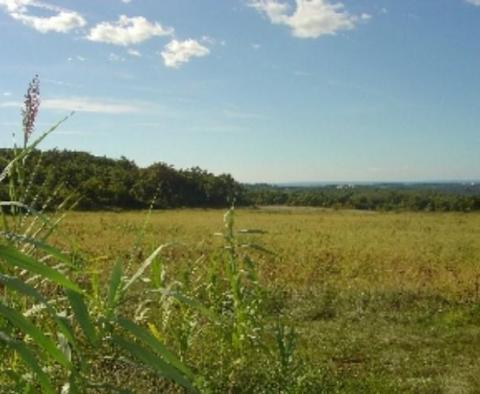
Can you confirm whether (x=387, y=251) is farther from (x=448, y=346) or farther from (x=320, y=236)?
(x=448, y=346)

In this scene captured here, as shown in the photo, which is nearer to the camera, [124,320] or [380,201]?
[124,320]

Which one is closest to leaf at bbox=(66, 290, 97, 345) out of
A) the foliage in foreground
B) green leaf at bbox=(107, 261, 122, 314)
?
the foliage in foreground

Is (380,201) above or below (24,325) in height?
below

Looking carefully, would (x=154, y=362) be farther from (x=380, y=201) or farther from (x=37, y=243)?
(x=380, y=201)

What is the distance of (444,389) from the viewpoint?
6.15 meters

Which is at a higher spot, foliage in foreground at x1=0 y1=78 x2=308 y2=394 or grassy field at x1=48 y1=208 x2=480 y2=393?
foliage in foreground at x1=0 y1=78 x2=308 y2=394

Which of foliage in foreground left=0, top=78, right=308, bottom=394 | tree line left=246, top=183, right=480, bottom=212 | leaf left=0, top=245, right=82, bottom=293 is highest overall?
leaf left=0, top=245, right=82, bottom=293

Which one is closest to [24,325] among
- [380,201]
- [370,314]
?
[370,314]

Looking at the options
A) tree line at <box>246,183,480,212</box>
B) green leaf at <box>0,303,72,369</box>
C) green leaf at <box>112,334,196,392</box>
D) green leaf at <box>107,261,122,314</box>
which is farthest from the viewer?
tree line at <box>246,183,480,212</box>

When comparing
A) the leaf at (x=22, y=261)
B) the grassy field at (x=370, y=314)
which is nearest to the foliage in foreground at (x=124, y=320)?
the leaf at (x=22, y=261)

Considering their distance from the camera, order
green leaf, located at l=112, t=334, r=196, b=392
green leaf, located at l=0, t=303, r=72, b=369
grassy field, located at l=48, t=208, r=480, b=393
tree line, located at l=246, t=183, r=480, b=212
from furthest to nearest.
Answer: tree line, located at l=246, t=183, r=480, b=212, grassy field, located at l=48, t=208, r=480, b=393, green leaf, located at l=112, t=334, r=196, b=392, green leaf, located at l=0, t=303, r=72, b=369

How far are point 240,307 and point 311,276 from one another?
1215cm

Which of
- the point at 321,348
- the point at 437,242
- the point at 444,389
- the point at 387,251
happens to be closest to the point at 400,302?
the point at 321,348

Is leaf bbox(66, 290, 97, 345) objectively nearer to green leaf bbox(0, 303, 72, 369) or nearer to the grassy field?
green leaf bbox(0, 303, 72, 369)
